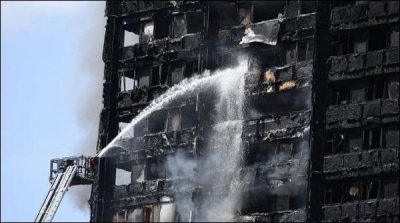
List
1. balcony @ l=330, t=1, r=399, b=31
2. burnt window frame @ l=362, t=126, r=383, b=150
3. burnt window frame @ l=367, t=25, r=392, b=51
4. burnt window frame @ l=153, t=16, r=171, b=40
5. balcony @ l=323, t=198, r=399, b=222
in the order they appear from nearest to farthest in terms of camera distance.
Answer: balcony @ l=323, t=198, r=399, b=222 → burnt window frame @ l=362, t=126, r=383, b=150 → balcony @ l=330, t=1, r=399, b=31 → burnt window frame @ l=367, t=25, r=392, b=51 → burnt window frame @ l=153, t=16, r=171, b=40

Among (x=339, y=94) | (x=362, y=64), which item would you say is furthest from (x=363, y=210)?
(x=362, y=64)

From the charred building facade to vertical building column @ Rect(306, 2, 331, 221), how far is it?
0.22 feet

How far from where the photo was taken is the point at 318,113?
9844 cm

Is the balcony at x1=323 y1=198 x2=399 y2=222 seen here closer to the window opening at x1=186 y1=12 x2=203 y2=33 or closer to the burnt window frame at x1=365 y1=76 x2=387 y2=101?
the burnt window frame at x1=365 y1=76 x2=387 y2=101

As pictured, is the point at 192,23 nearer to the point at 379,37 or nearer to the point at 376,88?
the point at 379,37

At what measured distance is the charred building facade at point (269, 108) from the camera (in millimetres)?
95875

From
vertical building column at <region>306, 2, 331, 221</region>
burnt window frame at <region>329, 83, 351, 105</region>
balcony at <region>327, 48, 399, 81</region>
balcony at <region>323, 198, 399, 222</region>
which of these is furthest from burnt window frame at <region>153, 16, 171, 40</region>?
balcony at <region>323, 198, 399, 222</region>

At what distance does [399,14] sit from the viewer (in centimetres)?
9644

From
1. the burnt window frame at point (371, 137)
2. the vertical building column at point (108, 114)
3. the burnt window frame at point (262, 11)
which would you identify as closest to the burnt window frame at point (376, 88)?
Answer: the burnt window frame at point (371, 137)

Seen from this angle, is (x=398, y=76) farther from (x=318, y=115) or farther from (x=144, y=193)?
(x=144, y=193)

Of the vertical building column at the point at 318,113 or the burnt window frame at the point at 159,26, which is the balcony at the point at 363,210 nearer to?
the vertical building column at the point at 318,113

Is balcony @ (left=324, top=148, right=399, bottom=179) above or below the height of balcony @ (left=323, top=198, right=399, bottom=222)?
above

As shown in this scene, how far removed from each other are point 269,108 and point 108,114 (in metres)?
14.5

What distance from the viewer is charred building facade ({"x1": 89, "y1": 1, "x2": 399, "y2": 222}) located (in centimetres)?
9588
